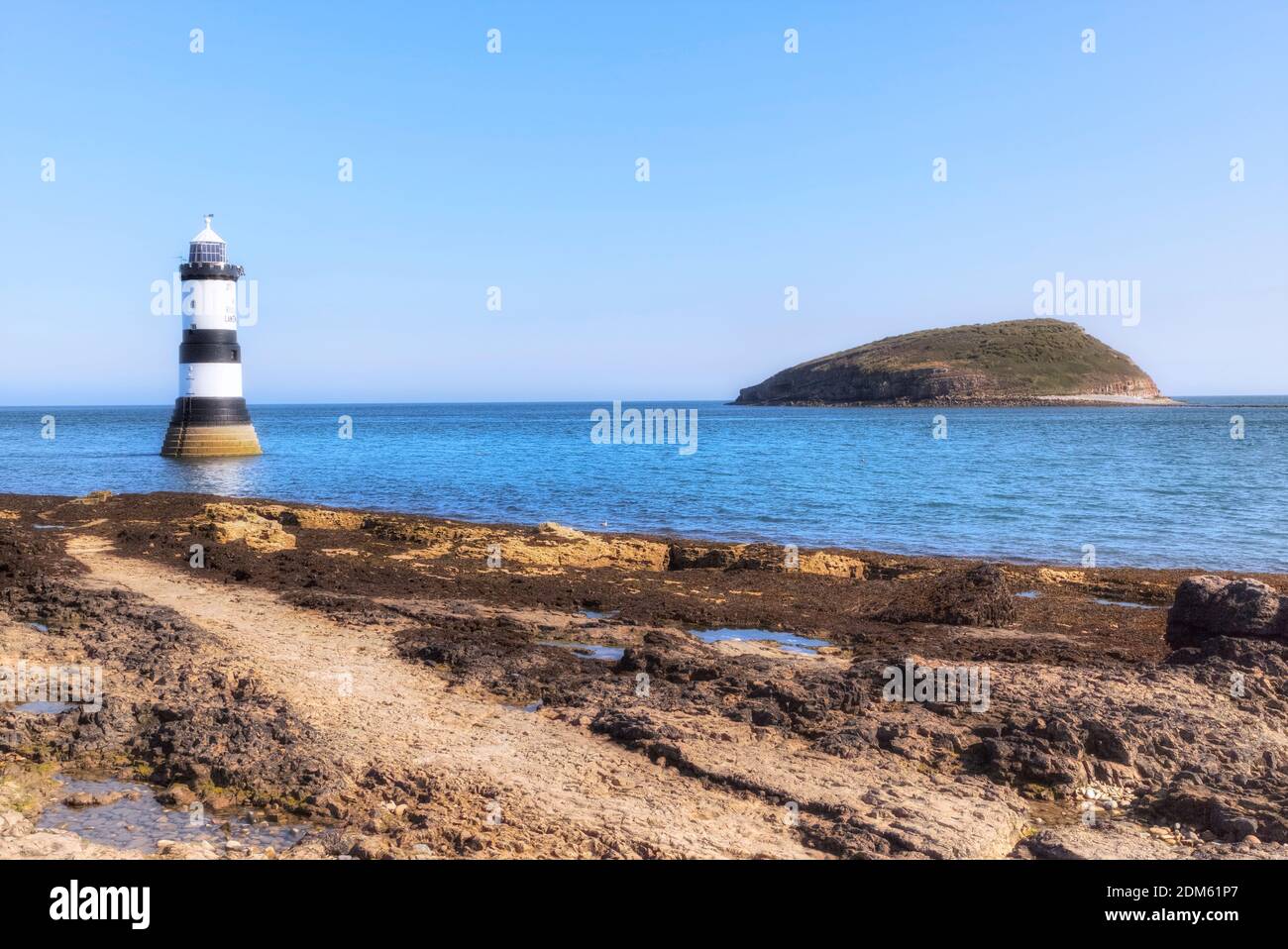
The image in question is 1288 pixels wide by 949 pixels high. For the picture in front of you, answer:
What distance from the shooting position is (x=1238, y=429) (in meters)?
98.8

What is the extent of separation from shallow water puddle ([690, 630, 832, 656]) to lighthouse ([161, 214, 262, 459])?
40.0 metres

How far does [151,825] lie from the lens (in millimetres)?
6617

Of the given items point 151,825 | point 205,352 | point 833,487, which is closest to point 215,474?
point 205,352

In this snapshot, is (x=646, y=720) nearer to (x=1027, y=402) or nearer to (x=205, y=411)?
(x=205, y=411)

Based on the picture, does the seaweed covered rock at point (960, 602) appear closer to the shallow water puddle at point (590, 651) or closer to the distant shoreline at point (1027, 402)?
the shallow water puddle at point (590, 651)

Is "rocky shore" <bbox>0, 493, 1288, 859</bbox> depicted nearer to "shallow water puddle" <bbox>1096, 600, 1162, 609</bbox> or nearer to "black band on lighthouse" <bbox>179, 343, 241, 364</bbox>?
"shallow water puddle" <bbox>1096, 600, 1162, 609</bbox>

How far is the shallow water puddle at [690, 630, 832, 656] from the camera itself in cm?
1230

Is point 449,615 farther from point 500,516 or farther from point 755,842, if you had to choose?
point 500,516

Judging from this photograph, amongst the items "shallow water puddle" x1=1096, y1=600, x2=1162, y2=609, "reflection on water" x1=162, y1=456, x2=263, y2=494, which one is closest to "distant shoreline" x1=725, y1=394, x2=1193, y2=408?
"reflection on water" x1=162, y1=456, x2=263, y2=494

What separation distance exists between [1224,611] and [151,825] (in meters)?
10.5
